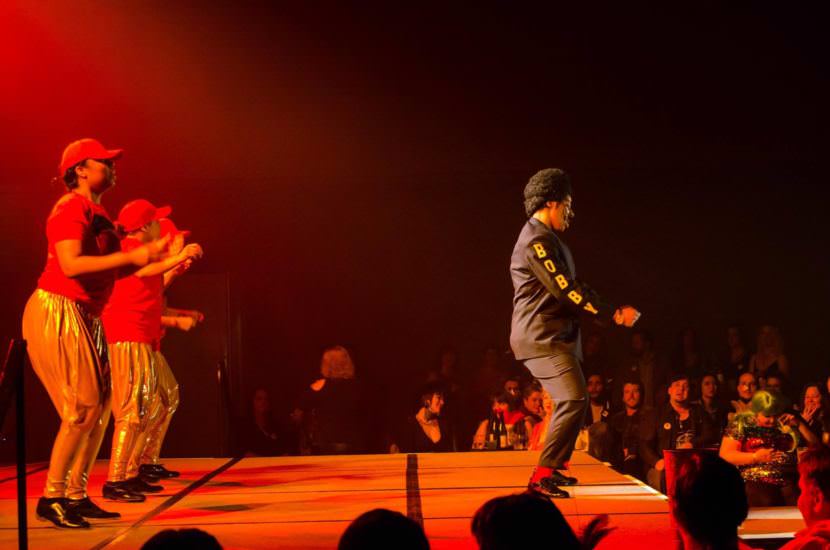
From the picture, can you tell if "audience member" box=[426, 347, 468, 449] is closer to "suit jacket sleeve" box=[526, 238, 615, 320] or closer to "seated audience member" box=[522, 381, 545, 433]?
"seated audience member" box=[522, 381, 545, 433]

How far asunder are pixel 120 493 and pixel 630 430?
4.07 m

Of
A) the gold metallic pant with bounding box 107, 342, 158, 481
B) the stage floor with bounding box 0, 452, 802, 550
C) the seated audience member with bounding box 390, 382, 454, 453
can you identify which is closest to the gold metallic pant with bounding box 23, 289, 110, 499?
the stage floor with bounding box 0, 452, 802, 550

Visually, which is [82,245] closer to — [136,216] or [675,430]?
[136,216]

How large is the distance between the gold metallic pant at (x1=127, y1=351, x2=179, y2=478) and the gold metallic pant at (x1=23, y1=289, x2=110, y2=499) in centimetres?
111

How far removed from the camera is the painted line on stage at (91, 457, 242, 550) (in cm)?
402

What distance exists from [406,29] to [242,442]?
12.5 ft

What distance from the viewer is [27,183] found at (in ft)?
31.8

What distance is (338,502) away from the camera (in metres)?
4.96

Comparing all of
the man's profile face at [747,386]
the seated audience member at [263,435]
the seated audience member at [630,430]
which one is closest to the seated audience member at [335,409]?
the seated audience member at [263,435]

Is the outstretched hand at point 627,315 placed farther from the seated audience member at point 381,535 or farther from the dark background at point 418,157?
the dark background at point 418,157

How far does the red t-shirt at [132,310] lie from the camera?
18.5 ft

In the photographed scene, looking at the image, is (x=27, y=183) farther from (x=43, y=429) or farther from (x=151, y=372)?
(x=151, y=372)

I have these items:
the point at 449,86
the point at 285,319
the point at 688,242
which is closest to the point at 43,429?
the point at 285,319

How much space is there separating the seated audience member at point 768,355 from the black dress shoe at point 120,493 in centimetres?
582
